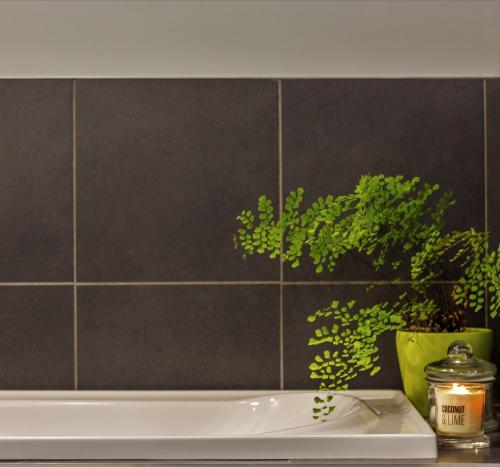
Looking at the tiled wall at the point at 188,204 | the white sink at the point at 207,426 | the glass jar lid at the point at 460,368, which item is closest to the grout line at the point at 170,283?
the tiled wall at the point at 188,204

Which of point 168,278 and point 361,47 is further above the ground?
point 361,47

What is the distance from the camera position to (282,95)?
5.46 ft

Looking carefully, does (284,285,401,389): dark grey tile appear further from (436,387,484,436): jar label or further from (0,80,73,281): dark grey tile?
(0,80,73,281): dark grey tile

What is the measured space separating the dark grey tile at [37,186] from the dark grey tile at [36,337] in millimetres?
40

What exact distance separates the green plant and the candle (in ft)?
0.42

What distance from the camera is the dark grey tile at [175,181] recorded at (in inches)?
65.4

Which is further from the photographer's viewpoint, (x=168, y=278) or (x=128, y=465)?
(x=168, y=278)

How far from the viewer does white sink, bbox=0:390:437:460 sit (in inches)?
47.3

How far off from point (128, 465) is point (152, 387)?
46 centimetres

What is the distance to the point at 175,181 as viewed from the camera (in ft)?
5.45

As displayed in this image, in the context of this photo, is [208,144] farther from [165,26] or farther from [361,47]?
[361,47]

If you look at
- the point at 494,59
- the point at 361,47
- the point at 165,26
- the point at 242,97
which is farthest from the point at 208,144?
the point at 494,59

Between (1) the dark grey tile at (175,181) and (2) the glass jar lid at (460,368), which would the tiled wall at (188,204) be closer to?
(1) the dark grey tile at (175,181)

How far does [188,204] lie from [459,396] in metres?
0.70
